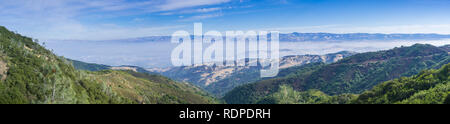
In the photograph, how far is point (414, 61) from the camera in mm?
155250

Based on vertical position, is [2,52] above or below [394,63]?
above

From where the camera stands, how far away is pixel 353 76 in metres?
156

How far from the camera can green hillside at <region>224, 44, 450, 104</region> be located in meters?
140

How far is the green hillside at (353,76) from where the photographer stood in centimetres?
14050
